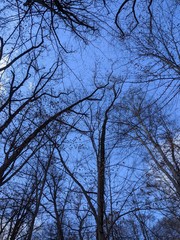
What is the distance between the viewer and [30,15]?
3211mm

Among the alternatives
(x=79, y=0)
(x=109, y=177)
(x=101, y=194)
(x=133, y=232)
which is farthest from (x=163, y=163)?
(x=133, y=232)

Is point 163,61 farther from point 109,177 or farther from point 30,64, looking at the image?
point 109,177

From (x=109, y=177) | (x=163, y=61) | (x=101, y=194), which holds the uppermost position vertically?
(x=163, y=61)

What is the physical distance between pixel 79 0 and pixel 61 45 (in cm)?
78

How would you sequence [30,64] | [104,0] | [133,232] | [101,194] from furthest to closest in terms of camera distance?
[133,232]
[101,194]
[30,64]
[104,0]

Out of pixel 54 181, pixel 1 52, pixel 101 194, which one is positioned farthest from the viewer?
pixel 54 181

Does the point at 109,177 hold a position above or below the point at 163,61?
below

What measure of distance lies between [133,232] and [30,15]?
81.8ft

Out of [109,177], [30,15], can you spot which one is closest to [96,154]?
[109,177]

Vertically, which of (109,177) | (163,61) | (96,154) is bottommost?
(109,177)

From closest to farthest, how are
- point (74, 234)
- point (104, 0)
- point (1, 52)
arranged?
1. point (104, 0)
2. point (1, 52)
3. point (74, 234)

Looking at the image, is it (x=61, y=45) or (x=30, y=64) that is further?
(x=30, y=64)

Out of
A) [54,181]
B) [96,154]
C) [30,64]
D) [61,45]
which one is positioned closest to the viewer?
[61,45]

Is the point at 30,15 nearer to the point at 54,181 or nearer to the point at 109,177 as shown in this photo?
the point at 109,177
